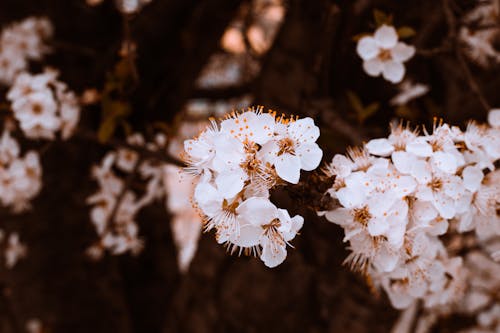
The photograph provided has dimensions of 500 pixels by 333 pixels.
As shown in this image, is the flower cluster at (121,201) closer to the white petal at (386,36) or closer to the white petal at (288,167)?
the white petal at (386,36)

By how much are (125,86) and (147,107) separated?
12.3 inches

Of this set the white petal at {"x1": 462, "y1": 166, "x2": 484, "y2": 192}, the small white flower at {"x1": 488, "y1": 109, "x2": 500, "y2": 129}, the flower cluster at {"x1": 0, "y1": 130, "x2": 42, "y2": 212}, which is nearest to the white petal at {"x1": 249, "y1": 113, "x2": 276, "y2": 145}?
the white petal at {"x1": 462, "y1": 166, "x2": 484, "y2": 192}

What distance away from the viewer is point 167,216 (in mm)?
2436

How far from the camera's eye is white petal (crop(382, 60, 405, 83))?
61.4 inches

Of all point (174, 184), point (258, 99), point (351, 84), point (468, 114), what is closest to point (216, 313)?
point (258, 99)

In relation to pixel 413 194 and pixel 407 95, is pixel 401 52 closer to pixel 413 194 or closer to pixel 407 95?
pixel 407 95

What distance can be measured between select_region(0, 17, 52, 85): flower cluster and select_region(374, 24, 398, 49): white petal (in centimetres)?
133

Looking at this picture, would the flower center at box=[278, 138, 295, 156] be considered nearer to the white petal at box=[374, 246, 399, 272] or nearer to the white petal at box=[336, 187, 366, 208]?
the white petal at box=[336, 187, 366, 208]

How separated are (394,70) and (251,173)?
2.78 feet

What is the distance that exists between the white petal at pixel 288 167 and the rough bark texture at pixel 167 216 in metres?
0.77

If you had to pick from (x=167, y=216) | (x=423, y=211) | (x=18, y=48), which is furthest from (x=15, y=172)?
(x=423, y=211)

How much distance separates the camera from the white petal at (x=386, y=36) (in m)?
1.48

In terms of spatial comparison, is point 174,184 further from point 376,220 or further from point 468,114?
point 376,220

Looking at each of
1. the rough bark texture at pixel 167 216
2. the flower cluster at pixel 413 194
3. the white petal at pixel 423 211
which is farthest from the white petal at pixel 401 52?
the white petal at pixel 423 211
